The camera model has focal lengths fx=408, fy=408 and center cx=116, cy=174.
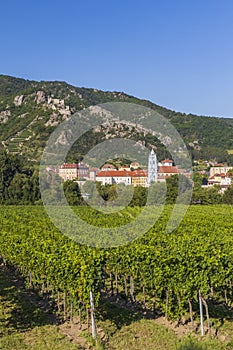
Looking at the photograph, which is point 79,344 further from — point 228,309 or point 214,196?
point 214,196

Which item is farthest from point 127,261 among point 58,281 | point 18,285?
point 18,285

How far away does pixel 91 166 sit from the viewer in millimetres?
91062

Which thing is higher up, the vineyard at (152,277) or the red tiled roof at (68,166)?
the red tiled roof at (68,166)

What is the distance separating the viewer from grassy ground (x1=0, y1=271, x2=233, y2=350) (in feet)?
33.9

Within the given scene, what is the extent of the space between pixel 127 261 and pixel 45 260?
2832mm

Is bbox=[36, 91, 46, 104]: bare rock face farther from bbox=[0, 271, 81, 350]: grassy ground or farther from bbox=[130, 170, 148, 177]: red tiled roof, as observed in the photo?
bbox=[0, 271, 81, 350]: grassy ground

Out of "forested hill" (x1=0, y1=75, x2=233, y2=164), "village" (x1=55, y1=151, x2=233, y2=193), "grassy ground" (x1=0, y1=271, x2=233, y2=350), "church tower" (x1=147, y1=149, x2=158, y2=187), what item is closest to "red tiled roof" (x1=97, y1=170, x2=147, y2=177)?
"village" (x1=55, y1=151, x2=233, y2=193)

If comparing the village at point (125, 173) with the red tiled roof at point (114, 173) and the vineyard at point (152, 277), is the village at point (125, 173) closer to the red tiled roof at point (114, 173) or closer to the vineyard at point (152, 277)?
the red tiled roof at point (114, 173)

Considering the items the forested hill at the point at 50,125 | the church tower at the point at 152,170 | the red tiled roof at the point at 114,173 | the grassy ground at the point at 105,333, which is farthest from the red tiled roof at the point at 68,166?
the grassy ground at the point at 105,333

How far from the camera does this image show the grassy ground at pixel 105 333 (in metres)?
10.3

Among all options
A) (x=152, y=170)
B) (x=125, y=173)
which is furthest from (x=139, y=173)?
(x=152, y=170)

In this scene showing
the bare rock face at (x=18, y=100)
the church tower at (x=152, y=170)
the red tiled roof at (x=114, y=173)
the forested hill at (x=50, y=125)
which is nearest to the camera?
the church tower at (x=152, y=170)

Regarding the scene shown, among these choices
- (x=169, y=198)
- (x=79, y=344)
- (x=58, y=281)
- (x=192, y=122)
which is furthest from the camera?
(x=192, y=122)

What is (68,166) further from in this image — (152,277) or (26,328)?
(26,328)
